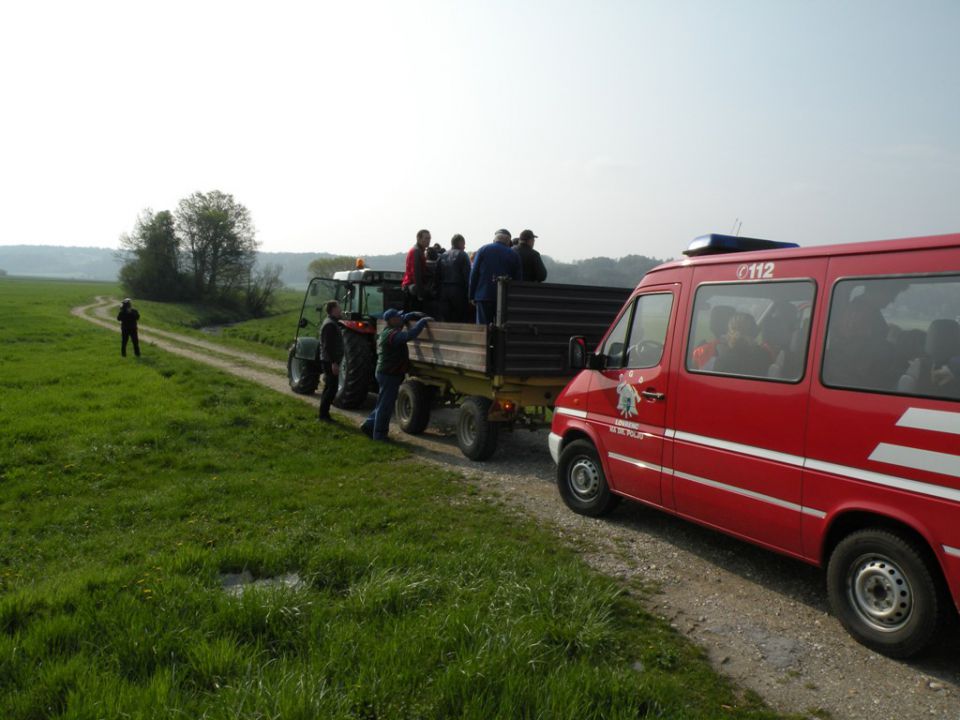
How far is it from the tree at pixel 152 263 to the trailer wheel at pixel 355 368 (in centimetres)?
5013

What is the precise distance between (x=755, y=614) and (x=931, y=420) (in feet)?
5.79

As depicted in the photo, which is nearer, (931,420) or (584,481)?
(931,420)

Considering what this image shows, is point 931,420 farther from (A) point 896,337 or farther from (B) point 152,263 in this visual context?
(B) point 152,263

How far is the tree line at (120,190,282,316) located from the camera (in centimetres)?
5609

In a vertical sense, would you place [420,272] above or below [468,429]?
above

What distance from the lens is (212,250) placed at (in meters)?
58.2

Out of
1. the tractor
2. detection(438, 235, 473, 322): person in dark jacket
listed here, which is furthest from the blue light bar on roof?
the tractor

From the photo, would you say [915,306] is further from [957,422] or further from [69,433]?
[69,433]

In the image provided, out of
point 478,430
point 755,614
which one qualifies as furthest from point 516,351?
point 755,614

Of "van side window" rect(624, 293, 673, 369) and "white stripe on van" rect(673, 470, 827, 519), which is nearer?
"white stripe on van" rect(673, 470, 827, 519)

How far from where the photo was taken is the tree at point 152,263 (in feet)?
183

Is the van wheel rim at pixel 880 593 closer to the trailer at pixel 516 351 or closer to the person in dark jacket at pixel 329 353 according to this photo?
the trailer at pixel 516 351

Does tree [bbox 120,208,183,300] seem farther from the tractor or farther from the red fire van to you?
the red fire van

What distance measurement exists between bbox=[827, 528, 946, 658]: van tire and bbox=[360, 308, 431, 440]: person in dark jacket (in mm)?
6376
